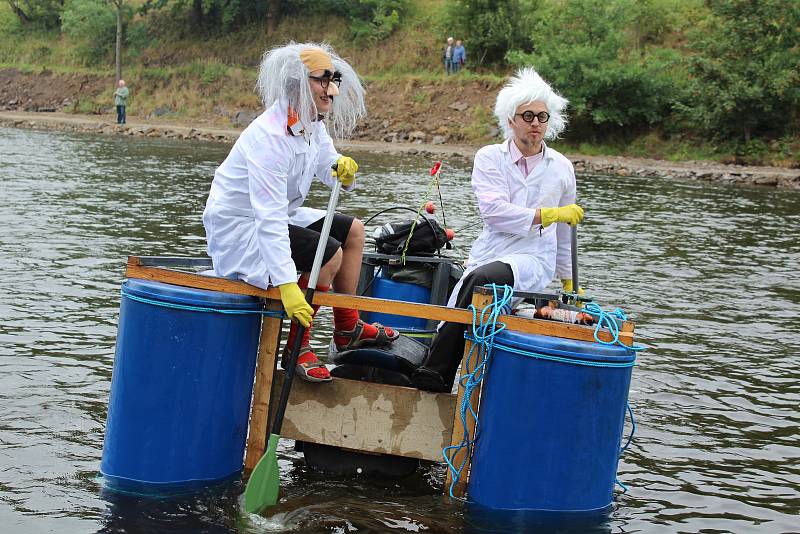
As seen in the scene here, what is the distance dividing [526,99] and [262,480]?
8.58 ft

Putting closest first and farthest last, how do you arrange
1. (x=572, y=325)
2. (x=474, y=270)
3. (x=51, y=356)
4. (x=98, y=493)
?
1. (x=572, y=325)
2. (x=98, y=493)
3. (x=474, y=270)
4. (x=51, y=356)

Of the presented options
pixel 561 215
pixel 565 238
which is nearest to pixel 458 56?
pixel 565 238

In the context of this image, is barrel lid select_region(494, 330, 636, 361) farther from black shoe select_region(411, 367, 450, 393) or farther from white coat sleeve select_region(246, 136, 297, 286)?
white coat sleeve select_region(246, 136, 297, 286)

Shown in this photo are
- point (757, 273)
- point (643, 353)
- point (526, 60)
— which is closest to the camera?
point (643, 353)

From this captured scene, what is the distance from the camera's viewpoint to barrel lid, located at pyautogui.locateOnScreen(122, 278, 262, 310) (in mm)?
5254

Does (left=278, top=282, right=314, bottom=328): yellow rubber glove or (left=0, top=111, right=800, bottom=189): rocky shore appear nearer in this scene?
(left=278, top=282, right=314, bottom=328): yellow rubber glove

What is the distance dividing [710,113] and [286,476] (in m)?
31.6

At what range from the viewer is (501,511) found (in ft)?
17.4

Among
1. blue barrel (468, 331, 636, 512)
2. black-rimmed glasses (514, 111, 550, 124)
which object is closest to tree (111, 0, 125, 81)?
black-rimmed glasses (514, 111, 550, 124)

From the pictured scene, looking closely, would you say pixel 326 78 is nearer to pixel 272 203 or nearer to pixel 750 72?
pixel 272 203

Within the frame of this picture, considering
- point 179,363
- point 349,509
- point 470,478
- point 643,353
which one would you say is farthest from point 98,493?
point 643,353

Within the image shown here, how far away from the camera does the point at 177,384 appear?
17.5 feet

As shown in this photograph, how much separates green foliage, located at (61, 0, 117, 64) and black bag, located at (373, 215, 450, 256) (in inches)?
2062

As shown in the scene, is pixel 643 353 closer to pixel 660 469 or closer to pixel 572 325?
pixel 660 469
